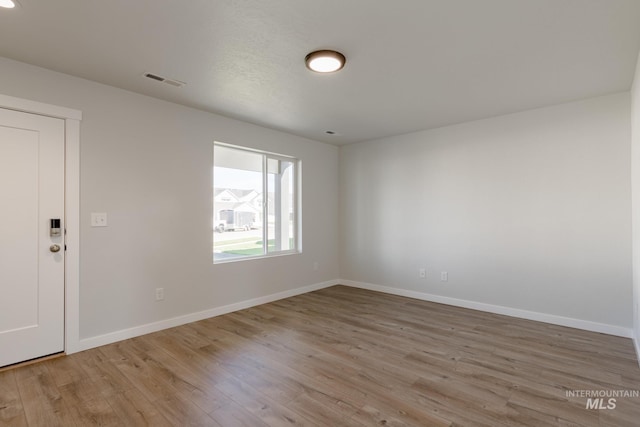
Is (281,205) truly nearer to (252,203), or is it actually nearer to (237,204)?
(252,203)

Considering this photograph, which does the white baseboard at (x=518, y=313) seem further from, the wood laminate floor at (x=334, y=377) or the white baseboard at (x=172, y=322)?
the white baseboard at (x=172, y=322)

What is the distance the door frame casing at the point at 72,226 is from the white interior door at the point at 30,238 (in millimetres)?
37

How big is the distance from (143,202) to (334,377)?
8.15 ft

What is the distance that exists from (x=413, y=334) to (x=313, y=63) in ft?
8.85

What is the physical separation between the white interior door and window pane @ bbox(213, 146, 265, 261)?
1567mm

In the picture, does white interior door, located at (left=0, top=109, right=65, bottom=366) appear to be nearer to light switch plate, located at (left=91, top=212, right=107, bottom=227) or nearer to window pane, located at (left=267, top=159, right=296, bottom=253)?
light switch plate, located at (left=91, top=212, right=107, bottom=227)

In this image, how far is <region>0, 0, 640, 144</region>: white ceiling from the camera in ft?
6.31

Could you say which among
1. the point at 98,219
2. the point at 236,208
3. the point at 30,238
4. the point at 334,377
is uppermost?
the point at 236,208

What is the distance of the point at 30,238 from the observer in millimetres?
2629

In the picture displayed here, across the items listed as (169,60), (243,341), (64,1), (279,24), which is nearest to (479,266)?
(243,341)

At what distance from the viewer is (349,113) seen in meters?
3.82

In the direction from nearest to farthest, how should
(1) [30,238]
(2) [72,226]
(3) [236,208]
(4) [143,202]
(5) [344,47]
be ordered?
(5) [344,47], (1) [30,238], (2) [72,226], (4) [143,202], (3) [236,208]

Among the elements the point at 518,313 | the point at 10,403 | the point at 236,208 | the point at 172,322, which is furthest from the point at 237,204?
the point at 518,313

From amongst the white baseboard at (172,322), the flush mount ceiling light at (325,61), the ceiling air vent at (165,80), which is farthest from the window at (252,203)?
the flush mount ceiling light at (325,61)
